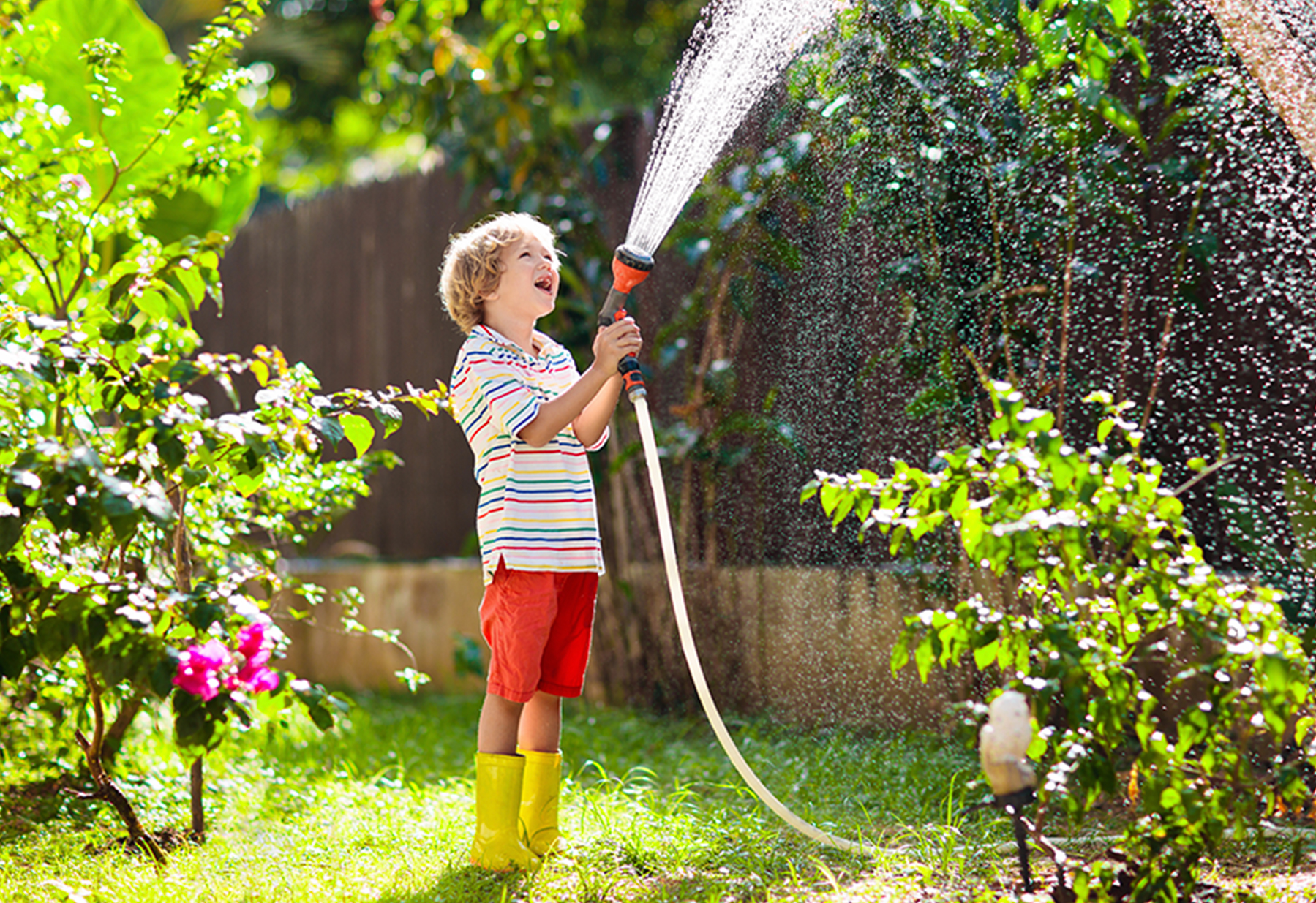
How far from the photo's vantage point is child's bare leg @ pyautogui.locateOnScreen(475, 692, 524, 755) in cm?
215

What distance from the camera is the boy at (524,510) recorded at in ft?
6.99

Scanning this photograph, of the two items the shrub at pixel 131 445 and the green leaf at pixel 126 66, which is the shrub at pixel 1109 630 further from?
the green leaf at pixel 126 66

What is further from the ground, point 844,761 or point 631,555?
point 631,555

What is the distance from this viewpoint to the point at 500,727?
215cm

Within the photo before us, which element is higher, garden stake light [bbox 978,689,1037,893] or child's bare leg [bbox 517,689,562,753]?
garden stake light [bbox 978,689,1037,893]

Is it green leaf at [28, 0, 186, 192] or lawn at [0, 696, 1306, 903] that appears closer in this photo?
lawn at [0, 696, 1306, 903]

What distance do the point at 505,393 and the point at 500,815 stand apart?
729mm

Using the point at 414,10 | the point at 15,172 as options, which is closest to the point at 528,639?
the point at 15,172

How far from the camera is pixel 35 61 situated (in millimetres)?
2658

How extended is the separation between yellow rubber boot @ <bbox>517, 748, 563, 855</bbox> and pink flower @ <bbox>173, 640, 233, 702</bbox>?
656 mm

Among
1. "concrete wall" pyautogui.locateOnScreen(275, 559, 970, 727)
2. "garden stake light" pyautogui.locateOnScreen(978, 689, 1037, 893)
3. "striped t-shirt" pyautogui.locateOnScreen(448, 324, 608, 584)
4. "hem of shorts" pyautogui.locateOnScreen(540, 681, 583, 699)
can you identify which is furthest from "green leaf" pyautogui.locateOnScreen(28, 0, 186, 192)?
"garden stake light" pyautogui.locateOnScreen(978, 689, 1037, 893)

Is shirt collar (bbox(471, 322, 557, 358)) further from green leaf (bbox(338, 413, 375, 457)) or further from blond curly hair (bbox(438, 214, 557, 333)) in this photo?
green leaf (bbox(338, 413, 375, 457))

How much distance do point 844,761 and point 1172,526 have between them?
1.40m

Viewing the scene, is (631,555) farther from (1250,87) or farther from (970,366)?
(1250,87)
